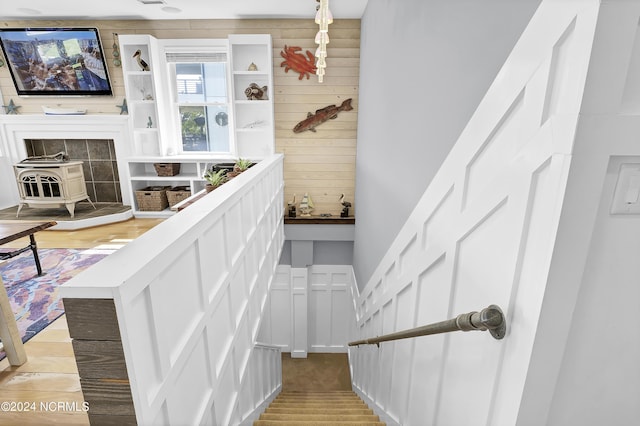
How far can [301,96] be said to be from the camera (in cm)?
436

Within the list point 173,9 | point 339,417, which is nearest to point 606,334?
point 339,417

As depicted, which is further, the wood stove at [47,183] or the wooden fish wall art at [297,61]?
the wooden fish wall art at [297,61]

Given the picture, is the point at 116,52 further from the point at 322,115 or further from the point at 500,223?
the point at 500,223

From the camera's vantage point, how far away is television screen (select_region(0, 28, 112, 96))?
4133 mm

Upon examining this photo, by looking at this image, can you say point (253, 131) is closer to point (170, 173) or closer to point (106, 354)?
point (170, 173)

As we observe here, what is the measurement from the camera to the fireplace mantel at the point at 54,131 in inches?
174

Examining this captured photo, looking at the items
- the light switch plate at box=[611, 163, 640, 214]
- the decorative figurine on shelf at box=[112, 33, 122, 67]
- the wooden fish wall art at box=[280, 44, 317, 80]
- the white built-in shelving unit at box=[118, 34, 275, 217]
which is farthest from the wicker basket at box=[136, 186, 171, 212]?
the light switch plate at box=[611, 163, 640, 214]

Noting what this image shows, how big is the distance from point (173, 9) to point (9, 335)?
3.69m

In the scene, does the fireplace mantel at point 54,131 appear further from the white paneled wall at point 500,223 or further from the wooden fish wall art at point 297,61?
the white paneled wall at point 500,223

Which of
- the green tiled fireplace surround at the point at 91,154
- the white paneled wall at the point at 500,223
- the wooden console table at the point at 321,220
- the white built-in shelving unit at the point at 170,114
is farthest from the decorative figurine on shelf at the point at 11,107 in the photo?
the white paneled wall at the point at 500,223

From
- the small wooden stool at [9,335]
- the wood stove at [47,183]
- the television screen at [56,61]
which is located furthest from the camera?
the television screen at [56,61]

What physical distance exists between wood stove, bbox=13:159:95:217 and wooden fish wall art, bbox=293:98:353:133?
9.94 feet

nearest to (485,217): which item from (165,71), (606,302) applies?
(606,302)

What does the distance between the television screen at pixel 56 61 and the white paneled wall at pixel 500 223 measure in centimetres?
478
